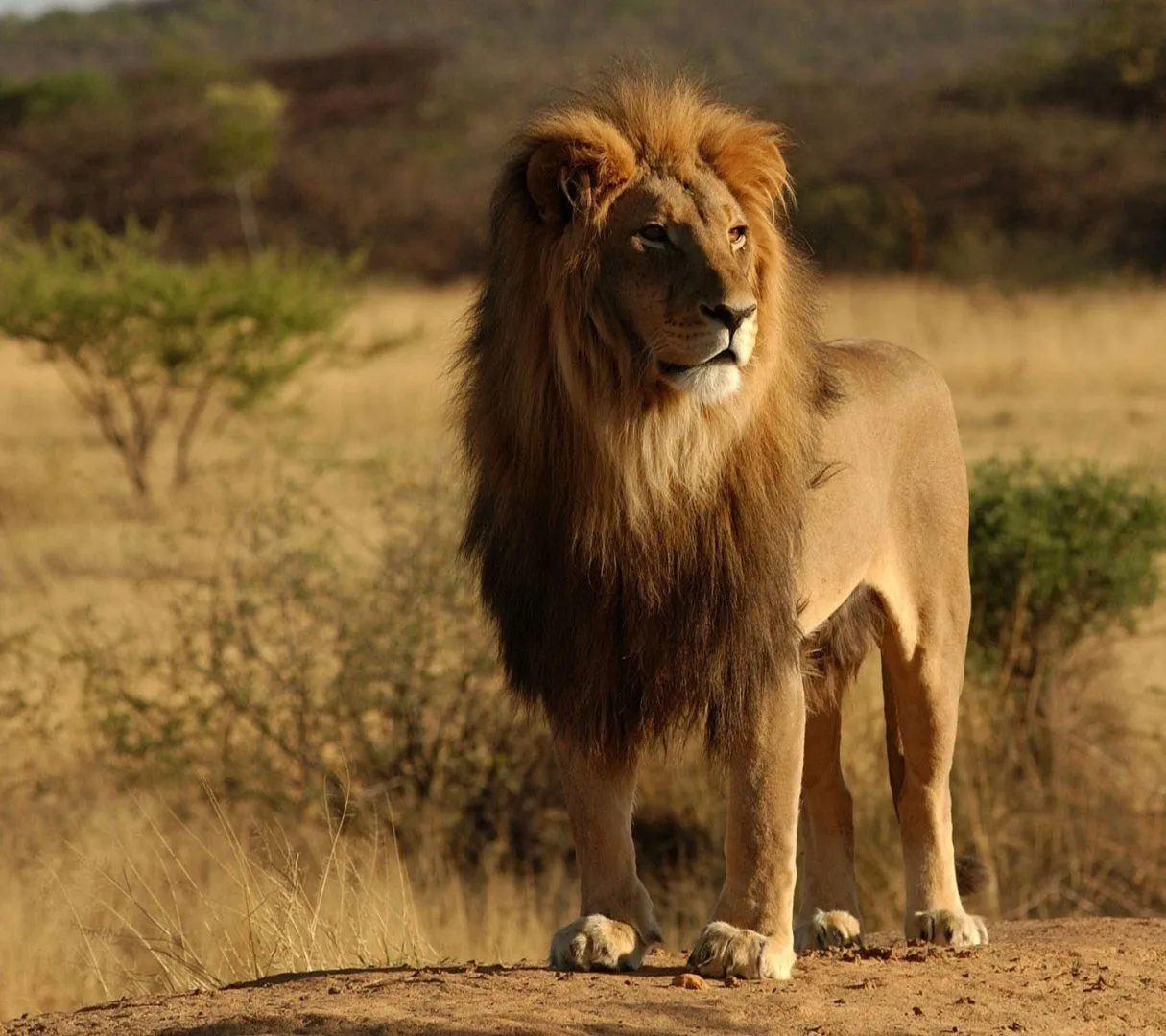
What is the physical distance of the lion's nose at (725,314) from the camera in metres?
3.81

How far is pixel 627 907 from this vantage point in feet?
14.2

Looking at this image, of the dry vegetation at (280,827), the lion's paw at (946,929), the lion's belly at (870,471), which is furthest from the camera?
the dry vegetation at (280,827)

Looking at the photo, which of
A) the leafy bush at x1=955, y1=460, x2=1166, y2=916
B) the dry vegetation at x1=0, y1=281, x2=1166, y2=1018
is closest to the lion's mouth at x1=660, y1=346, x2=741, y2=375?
the dry vegetation at x1=0, y1=281, x2=1166, y2=1018

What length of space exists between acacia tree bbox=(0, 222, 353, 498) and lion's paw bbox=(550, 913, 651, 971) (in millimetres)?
10914

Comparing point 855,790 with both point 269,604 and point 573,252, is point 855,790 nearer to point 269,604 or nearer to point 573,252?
point 269,604

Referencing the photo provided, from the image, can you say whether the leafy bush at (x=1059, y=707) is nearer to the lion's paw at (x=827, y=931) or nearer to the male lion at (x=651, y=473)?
the lion's paw at (x=827, y=931)

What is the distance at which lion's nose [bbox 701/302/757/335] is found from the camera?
3.81 meters

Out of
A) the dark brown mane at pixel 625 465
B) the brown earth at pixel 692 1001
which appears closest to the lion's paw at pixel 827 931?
the brown earth at pixel 692 1001

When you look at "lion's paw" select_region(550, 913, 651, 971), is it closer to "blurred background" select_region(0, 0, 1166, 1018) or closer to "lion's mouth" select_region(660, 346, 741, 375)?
"blurred background" select_region(0, 0, 1166, 1018)

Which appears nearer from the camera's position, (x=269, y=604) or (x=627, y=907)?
(x=627, y=907)

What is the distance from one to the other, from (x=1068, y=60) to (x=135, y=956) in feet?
122

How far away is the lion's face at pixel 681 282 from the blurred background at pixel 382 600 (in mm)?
518

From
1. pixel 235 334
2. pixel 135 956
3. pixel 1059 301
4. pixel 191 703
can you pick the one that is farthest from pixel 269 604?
pixel 1059 301

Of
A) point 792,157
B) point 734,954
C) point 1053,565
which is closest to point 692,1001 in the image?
point 734,954
